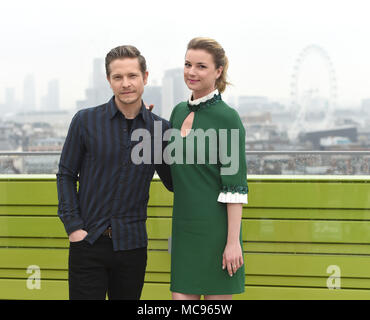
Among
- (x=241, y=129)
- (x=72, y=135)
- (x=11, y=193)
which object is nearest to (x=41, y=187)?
(x=11, y=193)

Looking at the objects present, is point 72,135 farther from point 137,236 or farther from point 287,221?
point 287,221

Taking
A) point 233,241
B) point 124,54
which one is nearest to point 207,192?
point 233,241

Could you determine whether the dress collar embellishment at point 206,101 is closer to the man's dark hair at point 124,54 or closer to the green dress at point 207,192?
the green dress at point 207,192

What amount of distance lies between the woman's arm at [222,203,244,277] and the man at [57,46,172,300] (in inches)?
11.7

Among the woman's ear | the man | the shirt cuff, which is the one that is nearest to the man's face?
the man

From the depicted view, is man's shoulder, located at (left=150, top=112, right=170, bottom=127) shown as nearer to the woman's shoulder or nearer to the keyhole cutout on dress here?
the keyhole cutout on dress

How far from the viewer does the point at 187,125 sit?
1666 millimetres

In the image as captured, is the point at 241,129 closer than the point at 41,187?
Yes

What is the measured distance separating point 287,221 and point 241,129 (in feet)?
2.65

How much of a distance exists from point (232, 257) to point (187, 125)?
1.54 feet

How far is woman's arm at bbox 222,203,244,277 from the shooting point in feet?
5.23

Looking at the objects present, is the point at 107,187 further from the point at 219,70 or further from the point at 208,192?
the point at 219,70

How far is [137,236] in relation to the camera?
5.39 ft
